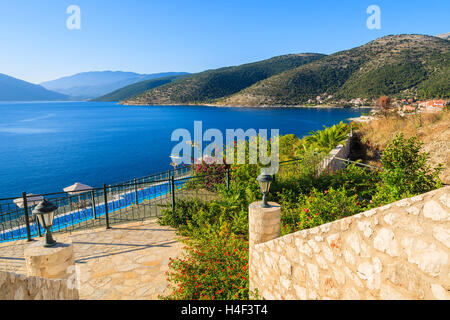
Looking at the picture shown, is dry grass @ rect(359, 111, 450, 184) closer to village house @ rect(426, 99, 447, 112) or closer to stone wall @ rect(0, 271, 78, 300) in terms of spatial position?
village house @ rect(426, 99, 447, 112)

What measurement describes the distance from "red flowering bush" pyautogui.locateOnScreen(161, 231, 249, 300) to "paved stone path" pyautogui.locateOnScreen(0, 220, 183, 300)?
41 cm

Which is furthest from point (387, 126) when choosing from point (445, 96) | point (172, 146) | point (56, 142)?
point (56, 142)

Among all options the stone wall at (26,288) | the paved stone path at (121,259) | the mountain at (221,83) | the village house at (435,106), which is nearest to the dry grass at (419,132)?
the village house at (435,106)

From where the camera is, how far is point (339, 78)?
95.9 m

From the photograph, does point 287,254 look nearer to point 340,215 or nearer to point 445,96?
point 340,215

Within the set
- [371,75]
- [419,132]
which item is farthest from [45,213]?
[371,75]

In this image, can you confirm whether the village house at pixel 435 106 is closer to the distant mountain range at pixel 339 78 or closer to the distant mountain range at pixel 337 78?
the distant mountain range at pixel 337 78

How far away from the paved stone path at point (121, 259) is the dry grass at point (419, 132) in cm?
977

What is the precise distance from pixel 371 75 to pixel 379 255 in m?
95.0

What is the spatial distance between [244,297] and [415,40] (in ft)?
374

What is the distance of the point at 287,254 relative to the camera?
3.14m

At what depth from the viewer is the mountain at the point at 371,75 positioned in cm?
6744

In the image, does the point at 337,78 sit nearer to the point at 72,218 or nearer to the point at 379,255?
the point at 72,218

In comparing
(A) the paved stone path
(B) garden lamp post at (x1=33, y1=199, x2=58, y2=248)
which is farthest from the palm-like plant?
(B) garden lamp post at (x1=33, y1=199, x2=58, y2=248)
